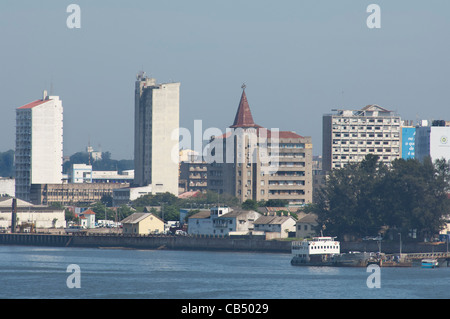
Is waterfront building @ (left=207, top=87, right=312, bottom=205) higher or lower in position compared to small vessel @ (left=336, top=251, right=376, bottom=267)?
higher

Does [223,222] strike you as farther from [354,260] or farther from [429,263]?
[429,263]

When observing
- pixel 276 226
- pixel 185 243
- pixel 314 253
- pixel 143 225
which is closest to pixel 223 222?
pixel 185 243

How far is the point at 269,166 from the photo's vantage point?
185750 millimetres

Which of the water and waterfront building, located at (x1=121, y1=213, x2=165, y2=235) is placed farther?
waterfront building, located at (x1=121, y1=213, x2=165, y2=235)

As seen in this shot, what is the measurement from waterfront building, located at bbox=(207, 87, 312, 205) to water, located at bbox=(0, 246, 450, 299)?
67359 mm

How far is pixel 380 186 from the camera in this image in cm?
12350

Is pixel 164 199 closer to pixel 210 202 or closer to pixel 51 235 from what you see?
pixel 210 202

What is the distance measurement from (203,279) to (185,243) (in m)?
50.7

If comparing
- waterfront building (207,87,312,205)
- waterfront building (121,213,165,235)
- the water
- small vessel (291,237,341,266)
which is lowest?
the water

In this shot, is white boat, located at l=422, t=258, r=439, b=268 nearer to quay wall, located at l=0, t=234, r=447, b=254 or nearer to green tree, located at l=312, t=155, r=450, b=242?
quay wall, located at l=0, t=234, r=447, b=254

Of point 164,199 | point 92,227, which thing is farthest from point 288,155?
point 92,227

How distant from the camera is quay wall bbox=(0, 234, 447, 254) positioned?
12056 cm

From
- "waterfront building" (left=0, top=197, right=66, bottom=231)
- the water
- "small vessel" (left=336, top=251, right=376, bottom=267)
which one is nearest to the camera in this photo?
the water

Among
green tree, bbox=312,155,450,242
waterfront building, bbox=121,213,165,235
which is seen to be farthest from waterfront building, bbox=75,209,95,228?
green tree, bbox=312,155,450,242
